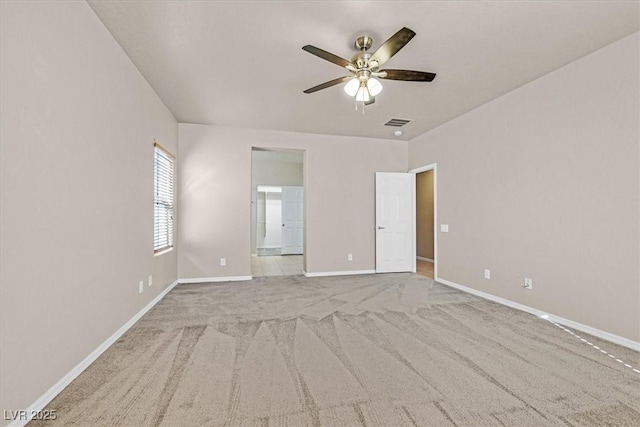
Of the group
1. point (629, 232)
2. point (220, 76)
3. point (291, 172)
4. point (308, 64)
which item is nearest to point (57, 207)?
point (220, 76)

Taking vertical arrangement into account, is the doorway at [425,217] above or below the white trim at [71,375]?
above

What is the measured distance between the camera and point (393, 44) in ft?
7.30

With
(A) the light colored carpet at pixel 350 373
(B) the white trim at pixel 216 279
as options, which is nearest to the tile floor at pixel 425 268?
(A) the light colored carpet at pixel 350 373

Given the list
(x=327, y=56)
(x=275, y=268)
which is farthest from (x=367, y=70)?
(x=275, y=268)

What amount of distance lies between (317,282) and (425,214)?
14.3ft

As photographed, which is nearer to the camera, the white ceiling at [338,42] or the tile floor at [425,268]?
the white ceiling at [338,42]

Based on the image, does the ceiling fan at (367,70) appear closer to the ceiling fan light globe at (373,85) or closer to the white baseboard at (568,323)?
the ceiling fan light globe at (373,85)

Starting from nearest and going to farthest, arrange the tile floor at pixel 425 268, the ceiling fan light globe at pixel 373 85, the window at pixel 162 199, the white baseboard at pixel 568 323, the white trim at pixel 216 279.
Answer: the white baseboard at pixel 568 323, the ceiling fan light globe at pixel 373 85, the window at pixel 162 199, the white trim at pixel 216 279, the tile floor at pixel 425 268

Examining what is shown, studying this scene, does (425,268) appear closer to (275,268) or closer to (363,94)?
(275,268)

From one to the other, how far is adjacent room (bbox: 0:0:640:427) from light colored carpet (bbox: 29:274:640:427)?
2 cm

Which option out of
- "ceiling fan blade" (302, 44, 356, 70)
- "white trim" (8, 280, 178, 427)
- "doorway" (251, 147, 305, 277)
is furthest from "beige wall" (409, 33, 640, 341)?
"doorway" (251, 147, 305, 277)

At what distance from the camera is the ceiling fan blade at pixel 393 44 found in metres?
2.04

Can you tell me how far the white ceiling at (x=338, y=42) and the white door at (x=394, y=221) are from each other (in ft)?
6.69

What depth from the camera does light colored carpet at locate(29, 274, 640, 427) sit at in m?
1.67
